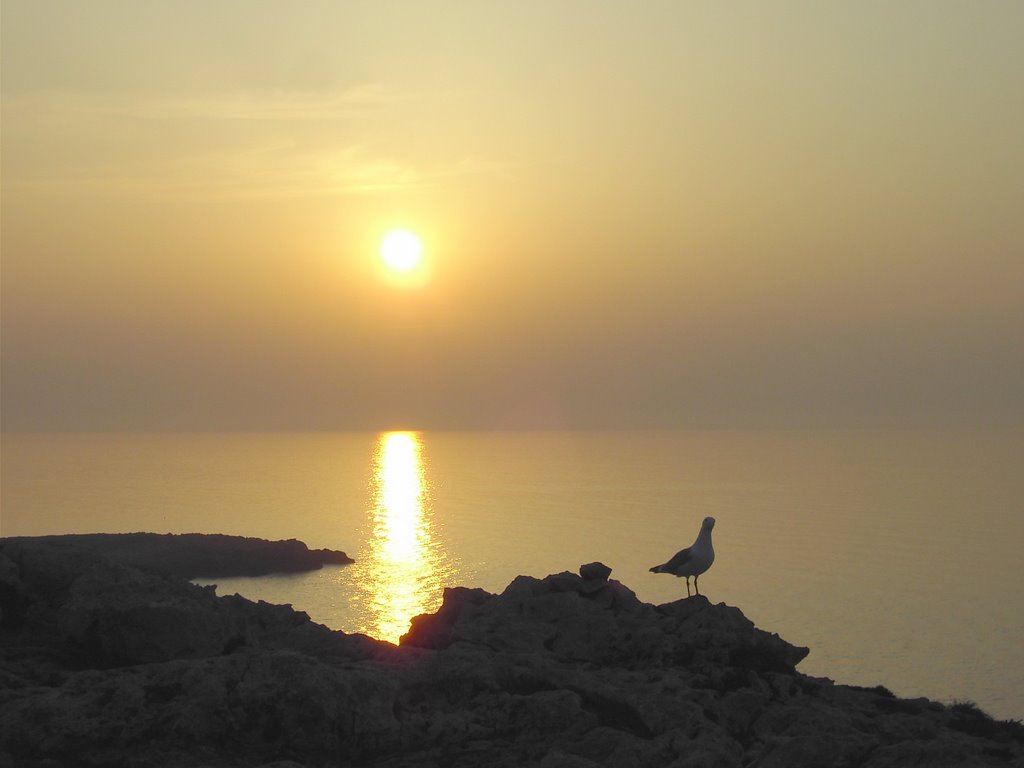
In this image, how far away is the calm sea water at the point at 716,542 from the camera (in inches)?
2228

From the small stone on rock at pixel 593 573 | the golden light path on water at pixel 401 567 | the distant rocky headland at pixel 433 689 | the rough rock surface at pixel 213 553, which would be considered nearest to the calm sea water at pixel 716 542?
the golden light path on water at pixel 401 567

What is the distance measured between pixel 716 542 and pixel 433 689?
87.7 meters

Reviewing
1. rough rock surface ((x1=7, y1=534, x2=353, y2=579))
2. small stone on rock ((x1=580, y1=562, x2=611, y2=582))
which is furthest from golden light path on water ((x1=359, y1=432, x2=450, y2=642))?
small stone on rock ((x1=580, y1=562, x2=611, y2=582))

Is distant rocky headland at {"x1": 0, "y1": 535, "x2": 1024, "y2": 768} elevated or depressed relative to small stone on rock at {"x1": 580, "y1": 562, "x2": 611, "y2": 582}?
depressed

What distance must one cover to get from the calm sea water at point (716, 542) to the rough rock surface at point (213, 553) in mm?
3926

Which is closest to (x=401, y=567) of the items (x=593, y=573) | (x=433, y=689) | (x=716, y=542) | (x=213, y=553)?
(x=213, y=553)

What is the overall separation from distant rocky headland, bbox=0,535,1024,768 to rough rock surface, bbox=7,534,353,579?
76905mm

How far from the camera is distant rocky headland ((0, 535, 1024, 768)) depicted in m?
11.3

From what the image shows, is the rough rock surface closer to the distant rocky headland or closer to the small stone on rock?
the small stone on rock

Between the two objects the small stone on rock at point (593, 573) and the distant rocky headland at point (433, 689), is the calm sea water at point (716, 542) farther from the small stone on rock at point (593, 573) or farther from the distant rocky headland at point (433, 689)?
the distant rocky headland at point (433, 689)

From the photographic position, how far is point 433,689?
44.3 feet

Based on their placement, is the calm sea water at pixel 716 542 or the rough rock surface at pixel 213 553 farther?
the rough rock surface at pixel 213 553

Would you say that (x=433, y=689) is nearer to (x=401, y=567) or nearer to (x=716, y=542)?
(x=401, y=567)

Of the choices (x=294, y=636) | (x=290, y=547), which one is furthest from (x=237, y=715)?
(x=290, y=547)
